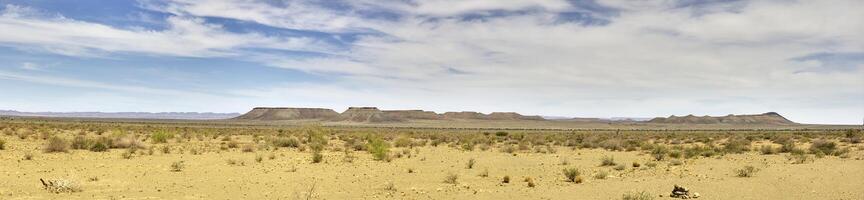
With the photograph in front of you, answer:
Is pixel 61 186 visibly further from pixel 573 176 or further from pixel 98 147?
pixel 573 176

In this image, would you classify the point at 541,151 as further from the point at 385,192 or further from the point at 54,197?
the point at 54,197

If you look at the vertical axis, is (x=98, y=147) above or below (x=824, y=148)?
below

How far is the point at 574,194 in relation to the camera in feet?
50.0

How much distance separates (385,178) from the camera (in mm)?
18078

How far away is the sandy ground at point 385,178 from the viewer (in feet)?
48.3

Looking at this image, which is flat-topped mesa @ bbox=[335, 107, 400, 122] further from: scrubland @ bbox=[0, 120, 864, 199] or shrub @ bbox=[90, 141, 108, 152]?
scrubland @ bbox=[0, 120, 864, 199]

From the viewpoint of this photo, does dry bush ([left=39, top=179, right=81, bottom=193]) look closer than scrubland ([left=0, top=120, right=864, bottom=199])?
Yes

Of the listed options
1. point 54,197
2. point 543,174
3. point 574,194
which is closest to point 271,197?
point 54,197

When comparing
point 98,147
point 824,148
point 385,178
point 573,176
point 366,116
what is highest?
point 366,116

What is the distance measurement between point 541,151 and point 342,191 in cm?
1717

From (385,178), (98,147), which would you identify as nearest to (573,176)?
(385,178)

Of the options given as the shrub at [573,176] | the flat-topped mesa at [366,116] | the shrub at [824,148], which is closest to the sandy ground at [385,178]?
the shrub at [573,176]

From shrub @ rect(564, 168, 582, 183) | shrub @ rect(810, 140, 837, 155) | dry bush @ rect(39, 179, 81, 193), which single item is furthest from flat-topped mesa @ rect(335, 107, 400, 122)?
dry bush @ rect(39, 179, 81, 193)

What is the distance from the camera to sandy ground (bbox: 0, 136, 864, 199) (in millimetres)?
14719
